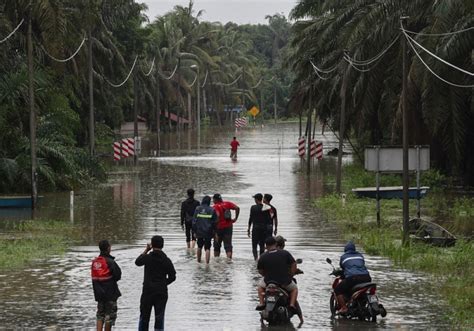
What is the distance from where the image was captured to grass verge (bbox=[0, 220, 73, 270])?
2367 cm

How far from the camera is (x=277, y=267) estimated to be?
1605cm

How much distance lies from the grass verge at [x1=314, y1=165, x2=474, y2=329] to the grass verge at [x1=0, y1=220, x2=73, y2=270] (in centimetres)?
743

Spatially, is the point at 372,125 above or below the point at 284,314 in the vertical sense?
above

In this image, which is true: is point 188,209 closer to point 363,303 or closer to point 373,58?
point 363,303

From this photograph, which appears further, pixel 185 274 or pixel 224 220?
pixel 224 220

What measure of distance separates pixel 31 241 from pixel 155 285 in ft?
42.0

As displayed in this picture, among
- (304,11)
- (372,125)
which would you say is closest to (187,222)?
(372,125)

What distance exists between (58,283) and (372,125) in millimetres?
→ 32873

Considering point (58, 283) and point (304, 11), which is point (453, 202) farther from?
point (304, 11)

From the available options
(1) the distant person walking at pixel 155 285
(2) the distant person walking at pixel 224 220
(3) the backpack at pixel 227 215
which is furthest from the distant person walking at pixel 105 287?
(3) the backpack at pixel 227 215

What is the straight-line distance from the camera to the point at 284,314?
16.0 metres

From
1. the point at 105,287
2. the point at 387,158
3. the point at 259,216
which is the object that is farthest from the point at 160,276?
the point at 387,158

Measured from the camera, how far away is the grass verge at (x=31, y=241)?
2367cm

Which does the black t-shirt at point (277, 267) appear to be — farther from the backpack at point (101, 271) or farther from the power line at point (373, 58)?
the power line at point (373, 58)
